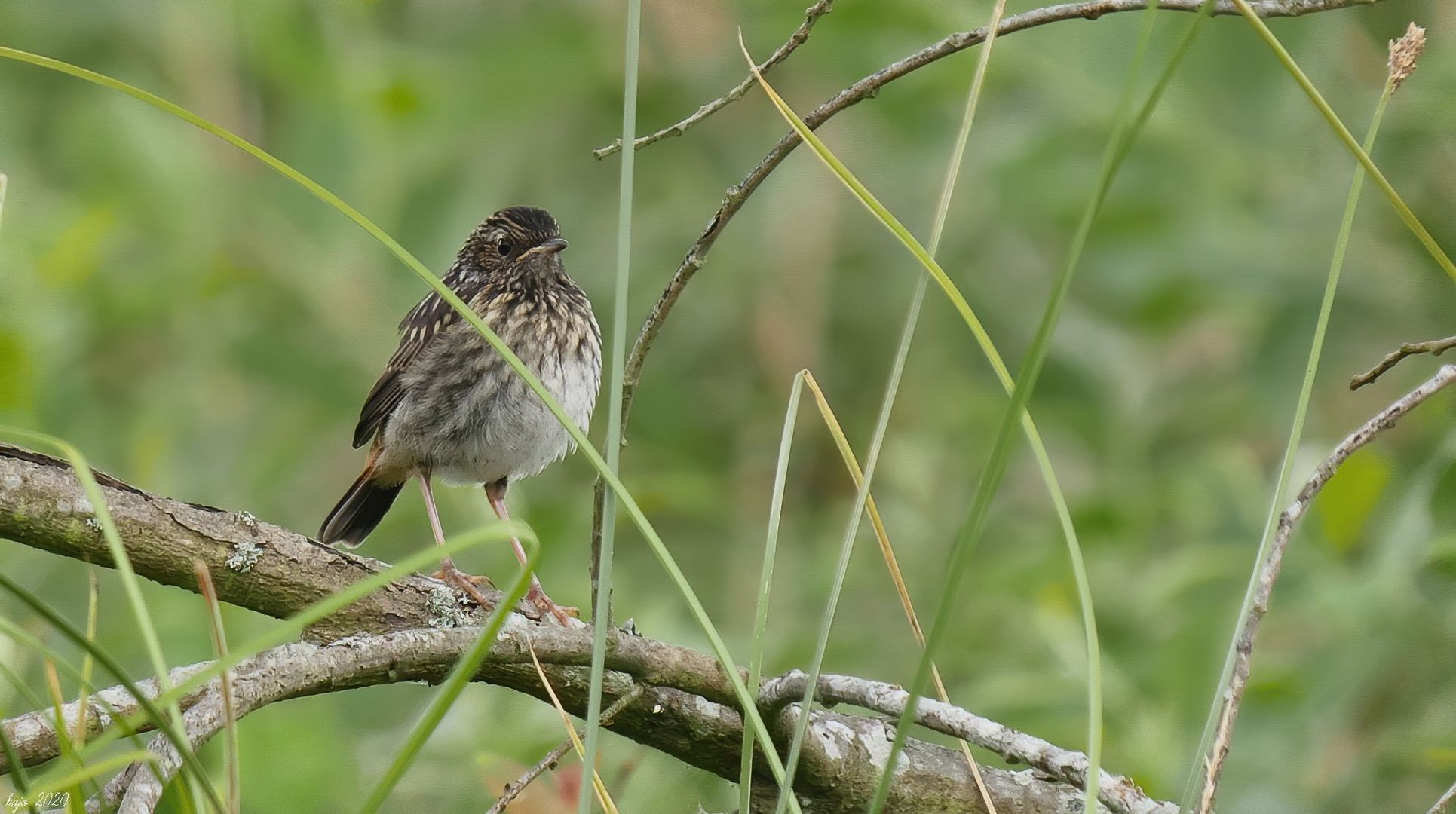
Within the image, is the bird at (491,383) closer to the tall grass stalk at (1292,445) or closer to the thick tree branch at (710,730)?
the thick tree branch at (710,730)

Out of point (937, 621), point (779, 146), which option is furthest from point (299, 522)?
point (937, 621)

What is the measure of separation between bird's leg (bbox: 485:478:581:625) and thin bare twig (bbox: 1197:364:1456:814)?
1.29 metres

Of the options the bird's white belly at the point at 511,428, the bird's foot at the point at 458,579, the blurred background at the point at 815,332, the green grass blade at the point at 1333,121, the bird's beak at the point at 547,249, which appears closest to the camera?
the green grass blade at the point at 1333,121

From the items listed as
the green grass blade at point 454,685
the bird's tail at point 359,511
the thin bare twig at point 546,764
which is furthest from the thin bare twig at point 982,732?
the bird's tail at point 359,511

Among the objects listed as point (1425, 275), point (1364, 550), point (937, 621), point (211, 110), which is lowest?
point (937, 621)

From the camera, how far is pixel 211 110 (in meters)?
6.53

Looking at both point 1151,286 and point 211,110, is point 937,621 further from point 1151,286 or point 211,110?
point 211,110

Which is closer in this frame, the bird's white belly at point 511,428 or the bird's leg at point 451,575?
the bird's leg at point 451,575

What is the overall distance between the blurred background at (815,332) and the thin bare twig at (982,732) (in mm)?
654

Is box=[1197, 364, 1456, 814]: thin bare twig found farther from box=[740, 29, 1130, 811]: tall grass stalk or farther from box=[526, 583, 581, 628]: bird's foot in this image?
box=[526, 583, 581, 628]: bird's foot

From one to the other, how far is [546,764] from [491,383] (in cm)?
237

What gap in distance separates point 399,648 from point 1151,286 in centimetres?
393

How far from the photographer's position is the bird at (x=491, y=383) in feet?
15.3

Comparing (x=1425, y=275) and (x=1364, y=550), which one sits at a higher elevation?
(x=1425, y=275)
